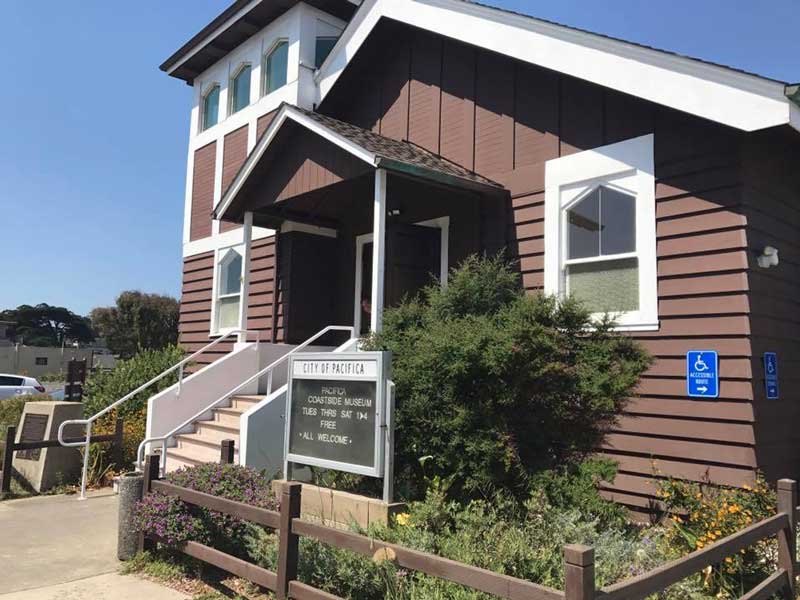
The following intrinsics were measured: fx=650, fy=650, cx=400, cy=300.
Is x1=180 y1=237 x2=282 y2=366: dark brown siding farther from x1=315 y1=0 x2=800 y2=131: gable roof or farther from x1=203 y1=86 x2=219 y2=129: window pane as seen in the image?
x1=315 y1=0 x2=800 y2=131: gable roof

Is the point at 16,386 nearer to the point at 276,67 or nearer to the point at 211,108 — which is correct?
the point at 211,108

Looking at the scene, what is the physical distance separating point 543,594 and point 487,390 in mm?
2767

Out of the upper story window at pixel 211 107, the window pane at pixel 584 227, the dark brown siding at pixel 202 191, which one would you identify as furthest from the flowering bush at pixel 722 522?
the upper story window at pixel 211 107

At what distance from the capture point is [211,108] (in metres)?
15.5

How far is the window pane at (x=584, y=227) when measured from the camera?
8039mm

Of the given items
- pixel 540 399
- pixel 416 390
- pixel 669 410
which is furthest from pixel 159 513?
pixel 669 410

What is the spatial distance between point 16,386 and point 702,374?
23.6 meters

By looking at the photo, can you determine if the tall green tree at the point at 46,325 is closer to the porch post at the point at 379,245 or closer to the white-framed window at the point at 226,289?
the white-framed window at the point at 226,289

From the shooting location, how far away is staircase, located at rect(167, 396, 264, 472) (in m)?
8.95

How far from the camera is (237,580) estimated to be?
5.58 meters

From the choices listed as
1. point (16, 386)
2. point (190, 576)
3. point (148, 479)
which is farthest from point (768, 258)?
point (16, 386)

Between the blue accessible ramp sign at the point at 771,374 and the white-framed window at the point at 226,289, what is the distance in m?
9.57

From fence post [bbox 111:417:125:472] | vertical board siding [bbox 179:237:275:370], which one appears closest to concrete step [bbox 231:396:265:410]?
fence post [bbox 111:417:125:472]

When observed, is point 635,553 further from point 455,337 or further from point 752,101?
point 752,101
